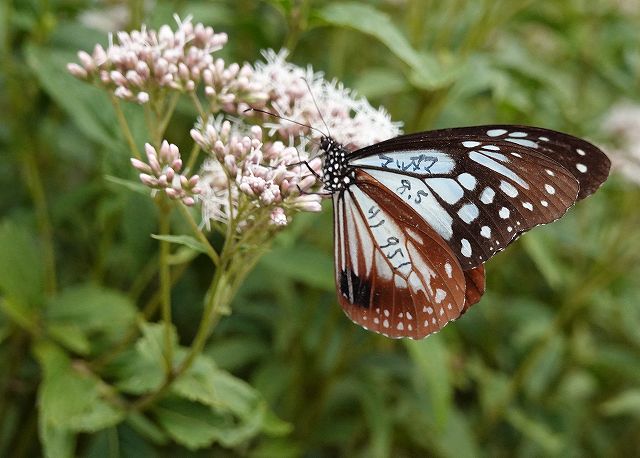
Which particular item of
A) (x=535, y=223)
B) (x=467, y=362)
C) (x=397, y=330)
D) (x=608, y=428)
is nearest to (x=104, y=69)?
(x=397, y=330)

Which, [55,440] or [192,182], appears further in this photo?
[55,440]

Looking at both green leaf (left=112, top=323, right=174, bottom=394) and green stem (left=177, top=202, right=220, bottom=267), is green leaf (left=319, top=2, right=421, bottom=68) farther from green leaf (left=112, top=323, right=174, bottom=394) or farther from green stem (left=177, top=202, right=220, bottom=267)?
green leaf (left=112, top=323, right=174, bottom=394)

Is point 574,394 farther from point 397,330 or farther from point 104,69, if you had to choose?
point 104,69

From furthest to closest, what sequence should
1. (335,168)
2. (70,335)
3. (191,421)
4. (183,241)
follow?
1. (70,335)
2. (191,421)
3. (335,168)
4. (183,241)

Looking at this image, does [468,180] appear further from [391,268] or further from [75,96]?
[75,96]

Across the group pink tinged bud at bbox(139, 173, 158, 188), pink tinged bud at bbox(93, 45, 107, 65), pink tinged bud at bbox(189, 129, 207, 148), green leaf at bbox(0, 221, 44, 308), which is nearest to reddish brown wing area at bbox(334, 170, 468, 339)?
pink tinged bud at bbox(189, 129, 207, 148)

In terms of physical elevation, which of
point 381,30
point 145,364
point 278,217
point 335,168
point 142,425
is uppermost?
point 381,30

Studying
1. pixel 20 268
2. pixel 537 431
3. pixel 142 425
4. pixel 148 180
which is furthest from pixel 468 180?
pixel 537 431

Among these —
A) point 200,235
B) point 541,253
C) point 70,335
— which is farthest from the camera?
point 541,253
